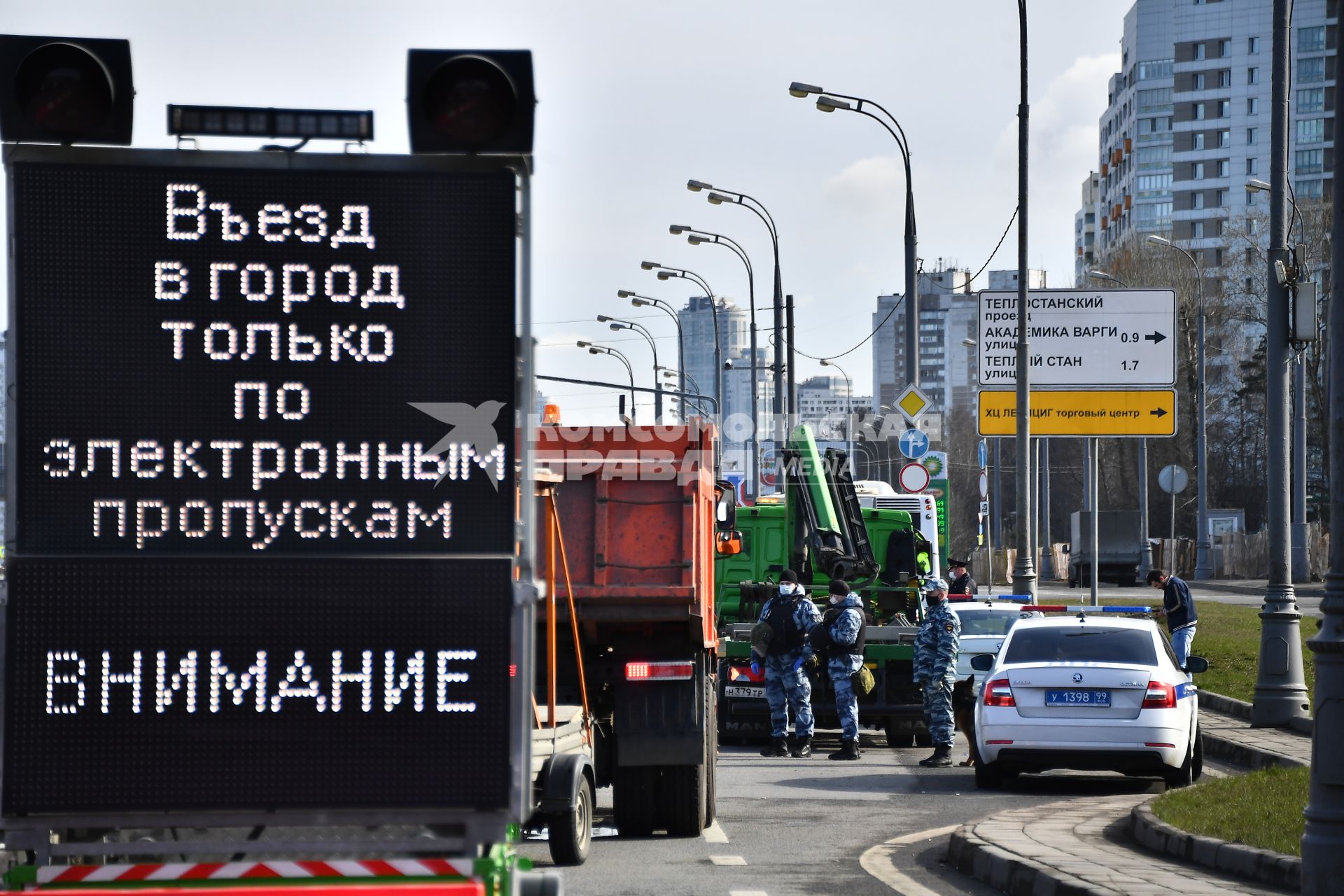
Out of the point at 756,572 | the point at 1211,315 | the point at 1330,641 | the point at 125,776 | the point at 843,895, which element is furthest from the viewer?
the point at 1211,315

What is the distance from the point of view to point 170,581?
19.5 feet

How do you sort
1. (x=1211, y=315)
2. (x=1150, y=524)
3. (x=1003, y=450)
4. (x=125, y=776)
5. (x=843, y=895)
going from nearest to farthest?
(x=125, y=776) → (x=843, y=895) → (x=1211, y=315) → (x=1150, y=524) → (x=1003, y=450)

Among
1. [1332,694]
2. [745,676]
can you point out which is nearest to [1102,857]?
[1332,694]

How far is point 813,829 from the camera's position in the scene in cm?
1387

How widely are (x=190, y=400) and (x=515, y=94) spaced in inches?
51.0

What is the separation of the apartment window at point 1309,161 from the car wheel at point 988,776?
414 ft

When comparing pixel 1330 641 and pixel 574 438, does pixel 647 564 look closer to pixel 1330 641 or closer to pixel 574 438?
pixel 574 438

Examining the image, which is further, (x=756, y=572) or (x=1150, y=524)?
(x=1150, y=524)

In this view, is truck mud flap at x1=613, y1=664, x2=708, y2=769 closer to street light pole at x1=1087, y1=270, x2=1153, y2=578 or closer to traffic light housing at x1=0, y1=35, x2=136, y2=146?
traffic light housing at x1=0, y1=35, x2=136, y2=146

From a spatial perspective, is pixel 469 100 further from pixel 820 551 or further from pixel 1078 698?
pixel 820 551

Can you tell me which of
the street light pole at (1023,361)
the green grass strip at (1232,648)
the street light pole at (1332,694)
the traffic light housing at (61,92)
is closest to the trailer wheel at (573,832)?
the street light pole at (1332,694)

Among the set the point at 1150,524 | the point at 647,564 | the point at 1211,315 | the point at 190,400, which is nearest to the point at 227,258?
the point at 190,400

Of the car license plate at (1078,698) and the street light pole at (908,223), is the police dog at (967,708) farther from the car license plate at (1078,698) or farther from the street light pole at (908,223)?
the street light pole at (908,223)

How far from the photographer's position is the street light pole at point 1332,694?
9.19 meters
